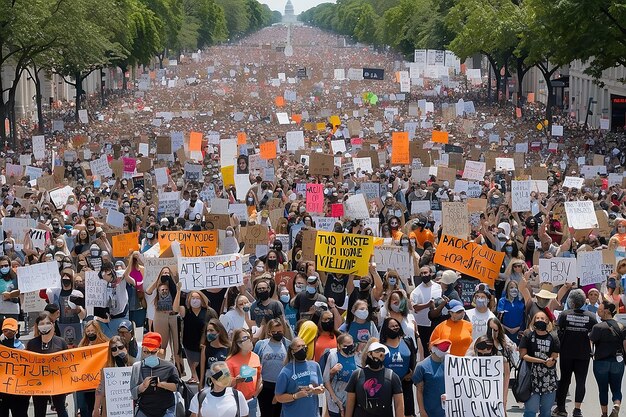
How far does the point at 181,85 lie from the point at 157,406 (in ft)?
265

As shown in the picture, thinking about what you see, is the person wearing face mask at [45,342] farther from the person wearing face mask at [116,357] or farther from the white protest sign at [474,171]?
the white protest sign at [474,171]

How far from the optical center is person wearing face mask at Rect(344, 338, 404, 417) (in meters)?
10.9

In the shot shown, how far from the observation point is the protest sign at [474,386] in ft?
37.1

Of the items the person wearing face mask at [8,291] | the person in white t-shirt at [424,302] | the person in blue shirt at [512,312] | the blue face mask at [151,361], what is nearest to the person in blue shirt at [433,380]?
the blue face mask at [151,361]

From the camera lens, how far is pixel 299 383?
1145 cm

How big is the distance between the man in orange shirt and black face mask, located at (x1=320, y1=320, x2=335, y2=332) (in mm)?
926

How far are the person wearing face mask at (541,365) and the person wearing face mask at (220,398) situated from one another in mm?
3135

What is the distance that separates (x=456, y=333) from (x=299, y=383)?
6.59ft

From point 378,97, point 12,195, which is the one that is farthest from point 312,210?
point 378,97

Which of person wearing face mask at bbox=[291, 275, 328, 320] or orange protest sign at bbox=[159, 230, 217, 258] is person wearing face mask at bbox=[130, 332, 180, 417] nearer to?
person wearing face mask at bbox=[291, 275, 328, 320]

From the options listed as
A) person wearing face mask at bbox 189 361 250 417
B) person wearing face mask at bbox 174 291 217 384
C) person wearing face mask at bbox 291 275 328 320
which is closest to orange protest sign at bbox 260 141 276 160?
person wearing face mask at bbox 291 275 328 320

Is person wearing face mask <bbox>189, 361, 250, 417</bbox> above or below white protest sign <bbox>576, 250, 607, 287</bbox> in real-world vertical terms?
above

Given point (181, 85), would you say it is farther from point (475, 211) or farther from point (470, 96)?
point (475, 211)

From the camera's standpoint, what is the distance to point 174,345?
14742 mm
